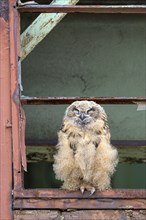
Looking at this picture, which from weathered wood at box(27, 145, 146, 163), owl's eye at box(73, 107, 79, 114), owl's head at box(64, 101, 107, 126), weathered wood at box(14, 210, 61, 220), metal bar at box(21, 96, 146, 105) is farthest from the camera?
weathered wood at box(27, 145, 146, 163)

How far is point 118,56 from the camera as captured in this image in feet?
19.8

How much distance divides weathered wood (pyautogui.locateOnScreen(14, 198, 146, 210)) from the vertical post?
7 cm

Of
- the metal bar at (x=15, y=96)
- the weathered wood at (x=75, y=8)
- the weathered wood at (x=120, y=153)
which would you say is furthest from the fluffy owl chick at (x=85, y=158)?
the weathered wood at (x=120, y=153)

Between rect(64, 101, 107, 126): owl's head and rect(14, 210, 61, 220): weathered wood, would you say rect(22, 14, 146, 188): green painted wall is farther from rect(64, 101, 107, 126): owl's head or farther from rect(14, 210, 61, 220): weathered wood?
rect(14, 210, 61, 220): weathered wood

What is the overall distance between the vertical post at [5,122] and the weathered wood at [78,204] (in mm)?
71

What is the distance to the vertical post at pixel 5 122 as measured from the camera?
4.00 meters

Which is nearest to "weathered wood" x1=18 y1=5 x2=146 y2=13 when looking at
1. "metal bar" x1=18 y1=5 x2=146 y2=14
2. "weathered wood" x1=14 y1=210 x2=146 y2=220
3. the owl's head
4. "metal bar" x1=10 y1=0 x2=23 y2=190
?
"metal bar" x1=18 y1=5 x2=146 y2=14

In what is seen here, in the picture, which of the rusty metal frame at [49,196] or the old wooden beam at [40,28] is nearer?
the rusty metal frame at [49,196]

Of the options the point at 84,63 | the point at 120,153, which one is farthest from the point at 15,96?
the point at 120,153

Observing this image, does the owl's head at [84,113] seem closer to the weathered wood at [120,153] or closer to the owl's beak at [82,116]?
the owl's beak at [82,116]

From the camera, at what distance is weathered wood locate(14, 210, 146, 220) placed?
400 cm

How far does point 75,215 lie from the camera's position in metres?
4.01

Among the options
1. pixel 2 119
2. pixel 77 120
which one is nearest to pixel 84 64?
pixel 77 120

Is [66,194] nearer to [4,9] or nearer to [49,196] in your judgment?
[49,196]
